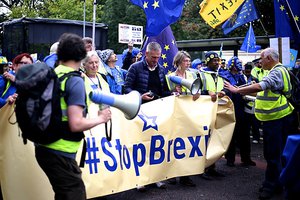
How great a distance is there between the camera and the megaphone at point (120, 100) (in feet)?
9.87

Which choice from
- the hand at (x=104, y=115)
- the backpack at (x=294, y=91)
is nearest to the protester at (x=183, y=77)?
the backpack at (x=294, y=91)

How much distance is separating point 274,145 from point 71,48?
3.18 metres

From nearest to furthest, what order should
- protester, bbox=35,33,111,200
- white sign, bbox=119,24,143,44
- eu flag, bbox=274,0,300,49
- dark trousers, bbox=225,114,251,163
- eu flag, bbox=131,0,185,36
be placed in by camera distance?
protester, bbox=35,33,111,200
eu flag, bbox=131,0,185,36
eu flag, bbox=274,0,300,49
dark trousers, bbox=225,114,251,163
white sign, bbox=119,24,143,44

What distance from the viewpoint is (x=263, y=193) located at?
5160 mm

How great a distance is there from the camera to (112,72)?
21.1 ft

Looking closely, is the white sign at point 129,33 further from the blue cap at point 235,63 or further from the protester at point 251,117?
the blue cap at point 235,63

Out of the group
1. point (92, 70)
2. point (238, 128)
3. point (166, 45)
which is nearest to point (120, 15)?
point (166, 45)

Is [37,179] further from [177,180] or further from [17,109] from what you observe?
[177,180]

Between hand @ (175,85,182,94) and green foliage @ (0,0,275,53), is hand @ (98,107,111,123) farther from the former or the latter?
green foliage @ (0,0,275,53)

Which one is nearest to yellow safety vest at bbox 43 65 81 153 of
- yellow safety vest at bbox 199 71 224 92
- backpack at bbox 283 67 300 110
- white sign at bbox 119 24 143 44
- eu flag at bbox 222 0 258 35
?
backpack at bbox 283 67 300 110

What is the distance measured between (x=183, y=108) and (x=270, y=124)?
3.71ft

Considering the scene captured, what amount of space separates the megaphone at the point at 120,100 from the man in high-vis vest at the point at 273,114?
88.6 inches

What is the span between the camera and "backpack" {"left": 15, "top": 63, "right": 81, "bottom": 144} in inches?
109

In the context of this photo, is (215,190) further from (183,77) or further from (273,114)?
(183,77)
